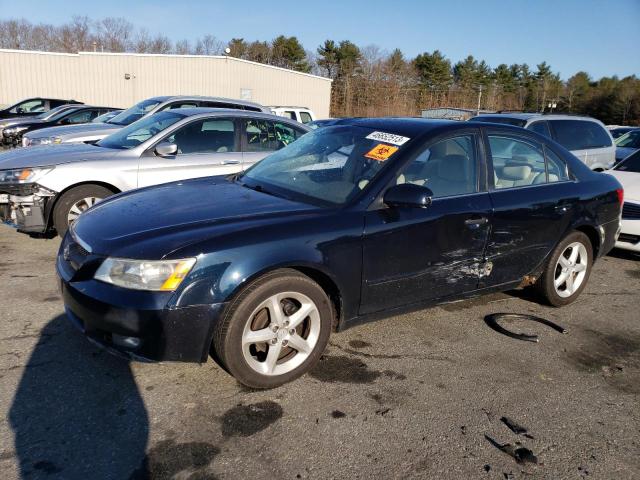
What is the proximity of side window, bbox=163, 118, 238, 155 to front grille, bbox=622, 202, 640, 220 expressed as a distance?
4.88 metres

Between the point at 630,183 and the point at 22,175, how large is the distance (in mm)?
7308

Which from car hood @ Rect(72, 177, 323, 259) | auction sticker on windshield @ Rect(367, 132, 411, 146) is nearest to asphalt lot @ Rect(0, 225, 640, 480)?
car hood @ Rect(72, 177, 323, 259)

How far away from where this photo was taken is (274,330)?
3.01 m

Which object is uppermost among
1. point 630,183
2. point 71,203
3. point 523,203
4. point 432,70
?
point 432,70

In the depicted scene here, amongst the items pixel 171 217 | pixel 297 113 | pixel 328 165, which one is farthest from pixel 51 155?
pixel 297 113

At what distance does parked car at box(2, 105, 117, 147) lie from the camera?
49.9ft

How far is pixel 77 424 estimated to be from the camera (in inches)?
103

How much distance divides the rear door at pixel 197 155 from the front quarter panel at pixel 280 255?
11.3 feet

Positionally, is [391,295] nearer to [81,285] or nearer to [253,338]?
[253,338]

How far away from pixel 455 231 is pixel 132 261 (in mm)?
2173

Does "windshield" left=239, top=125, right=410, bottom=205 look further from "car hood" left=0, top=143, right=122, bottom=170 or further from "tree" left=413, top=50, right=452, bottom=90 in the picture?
"tree" left=413, top=50, right=452, bottom=90

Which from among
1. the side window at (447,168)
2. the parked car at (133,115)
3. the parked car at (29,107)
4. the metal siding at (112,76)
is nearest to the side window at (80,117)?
the parked car at (29,107)

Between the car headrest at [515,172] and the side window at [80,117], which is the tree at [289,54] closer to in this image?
the side window at [80,117]

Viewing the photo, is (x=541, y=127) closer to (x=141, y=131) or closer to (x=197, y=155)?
(x=197, y=155)
